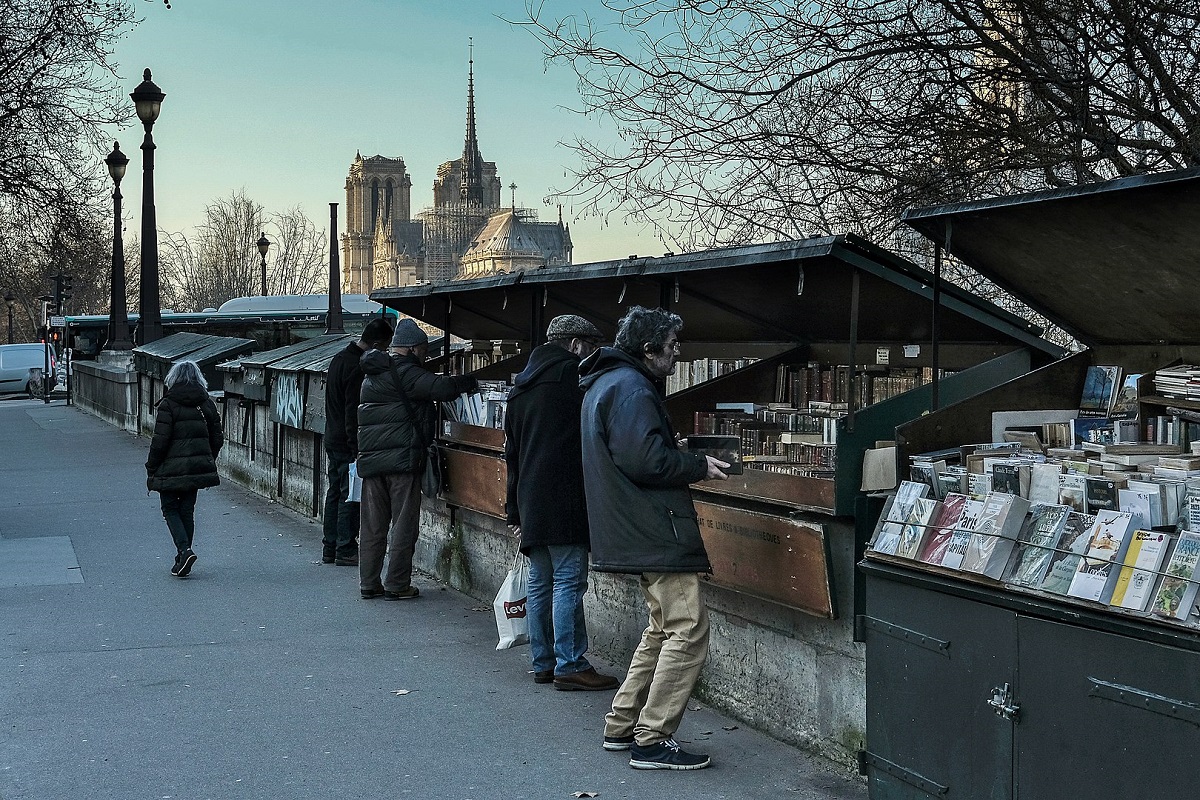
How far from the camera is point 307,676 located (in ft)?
23.3

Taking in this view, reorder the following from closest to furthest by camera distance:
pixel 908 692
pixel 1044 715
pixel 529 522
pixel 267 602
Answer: pixel 1044 715
pixel 908 692
pixel 529 522
pixel 267 602

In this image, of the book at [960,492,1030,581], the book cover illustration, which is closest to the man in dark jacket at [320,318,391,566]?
the book cover illustration

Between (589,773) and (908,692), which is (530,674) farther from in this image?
(908,692)

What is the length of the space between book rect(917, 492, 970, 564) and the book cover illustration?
→ 0.8 inches

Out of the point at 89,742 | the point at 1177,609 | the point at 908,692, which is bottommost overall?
the point at 89,742

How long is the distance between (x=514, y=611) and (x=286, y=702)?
4.21 feet

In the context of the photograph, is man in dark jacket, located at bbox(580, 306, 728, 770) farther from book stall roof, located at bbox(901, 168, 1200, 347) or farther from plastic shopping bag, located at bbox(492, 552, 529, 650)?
plastic shopping bag, located at bbox(492, 552, 529, 650)

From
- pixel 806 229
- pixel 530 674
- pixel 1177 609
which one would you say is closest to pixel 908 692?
pixel 1177 609

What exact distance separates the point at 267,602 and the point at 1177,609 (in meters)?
6.74

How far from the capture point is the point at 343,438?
10.6 meters

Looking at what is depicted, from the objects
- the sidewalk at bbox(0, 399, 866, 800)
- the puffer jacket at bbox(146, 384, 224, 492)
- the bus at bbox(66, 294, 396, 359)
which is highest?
the bus at bbox(66, 294, 396, 359)

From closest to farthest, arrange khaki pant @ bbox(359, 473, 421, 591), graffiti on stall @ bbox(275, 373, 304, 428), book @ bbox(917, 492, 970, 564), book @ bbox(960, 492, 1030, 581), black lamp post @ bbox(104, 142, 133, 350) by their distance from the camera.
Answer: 1. book @ bbox(960, 492, 1030, 581)
2. book @ bbox(917, 492, 970, 564)
3. khaki pant @ bbox(359, 473, 421, 591)
4. graffiti on stall @ bbox(275, 373, 304, 428)
5. black lamp post @ bbox(104, 142, 133, 350)

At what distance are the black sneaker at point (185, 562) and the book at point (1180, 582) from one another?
7862mm

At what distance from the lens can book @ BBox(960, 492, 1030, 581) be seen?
13.9 feet
